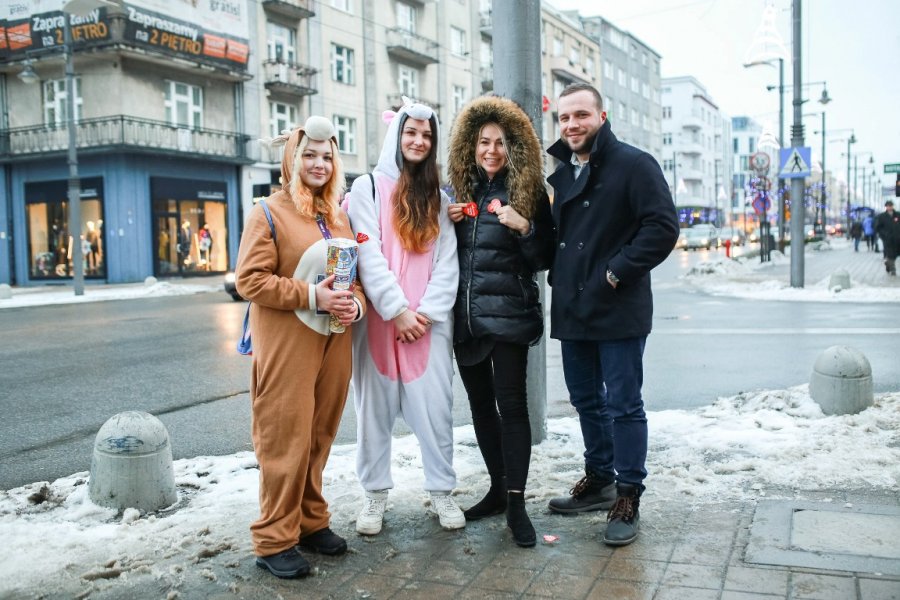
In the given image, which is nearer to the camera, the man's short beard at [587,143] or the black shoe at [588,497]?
the man's short beard at [587,143]

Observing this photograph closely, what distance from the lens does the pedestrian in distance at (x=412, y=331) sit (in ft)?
12.7

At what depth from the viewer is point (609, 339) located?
3.87 metres

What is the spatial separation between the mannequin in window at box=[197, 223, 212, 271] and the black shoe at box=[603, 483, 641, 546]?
1146 inches

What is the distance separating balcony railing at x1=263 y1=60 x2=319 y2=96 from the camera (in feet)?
106

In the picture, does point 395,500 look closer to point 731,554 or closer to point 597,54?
point 731,554

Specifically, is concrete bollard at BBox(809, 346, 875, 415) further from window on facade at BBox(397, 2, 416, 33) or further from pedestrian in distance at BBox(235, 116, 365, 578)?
window on facade at BBox(397, 2, 416, 33)

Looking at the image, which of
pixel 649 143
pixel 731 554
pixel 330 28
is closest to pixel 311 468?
pixel 731 554

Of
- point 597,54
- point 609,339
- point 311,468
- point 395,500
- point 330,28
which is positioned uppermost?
point 597,54

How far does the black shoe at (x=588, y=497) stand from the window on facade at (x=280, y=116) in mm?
30570

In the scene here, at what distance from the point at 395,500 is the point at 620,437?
1262 millimetres

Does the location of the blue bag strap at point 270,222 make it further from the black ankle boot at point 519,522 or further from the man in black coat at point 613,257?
the black ankle boot at point 519,522

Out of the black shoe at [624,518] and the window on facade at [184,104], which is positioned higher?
the window on facade at [184,104]

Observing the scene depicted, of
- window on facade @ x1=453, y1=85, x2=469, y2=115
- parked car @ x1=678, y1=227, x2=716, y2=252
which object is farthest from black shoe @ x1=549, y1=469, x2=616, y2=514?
parked car @ x1=678, y1=227, x2=716, y2=252

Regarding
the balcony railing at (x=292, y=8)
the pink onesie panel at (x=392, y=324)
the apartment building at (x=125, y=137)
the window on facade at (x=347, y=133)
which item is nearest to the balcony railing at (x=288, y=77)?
the apartment building at (x=125, y=137)
